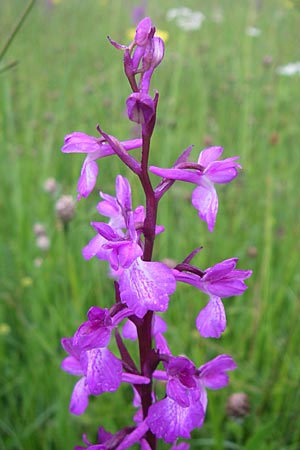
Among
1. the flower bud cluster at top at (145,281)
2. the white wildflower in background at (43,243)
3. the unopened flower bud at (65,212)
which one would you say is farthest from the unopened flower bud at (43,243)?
the flower bud cluster at top at (145,281)

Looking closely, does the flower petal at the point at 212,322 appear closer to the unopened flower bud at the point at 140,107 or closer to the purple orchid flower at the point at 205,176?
the purple orchid flower at the point at 205,176

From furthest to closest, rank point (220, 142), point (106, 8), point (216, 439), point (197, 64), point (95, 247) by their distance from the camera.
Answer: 1. point (106, 8)
2. point (197, 64)
3. point (220, 142)
4. point (216, 439)
5. point (95, 247)

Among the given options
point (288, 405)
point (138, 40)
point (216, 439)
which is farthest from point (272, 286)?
point (138, 40)

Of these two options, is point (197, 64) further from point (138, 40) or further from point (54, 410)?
point (138, 40)

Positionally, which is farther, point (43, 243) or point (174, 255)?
point (174, 255)

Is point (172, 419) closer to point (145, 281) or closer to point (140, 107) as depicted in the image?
point (145, 281)

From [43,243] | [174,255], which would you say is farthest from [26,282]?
[174,255]

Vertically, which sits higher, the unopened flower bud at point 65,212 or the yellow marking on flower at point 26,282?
the unopened flower bud at point 65,212
